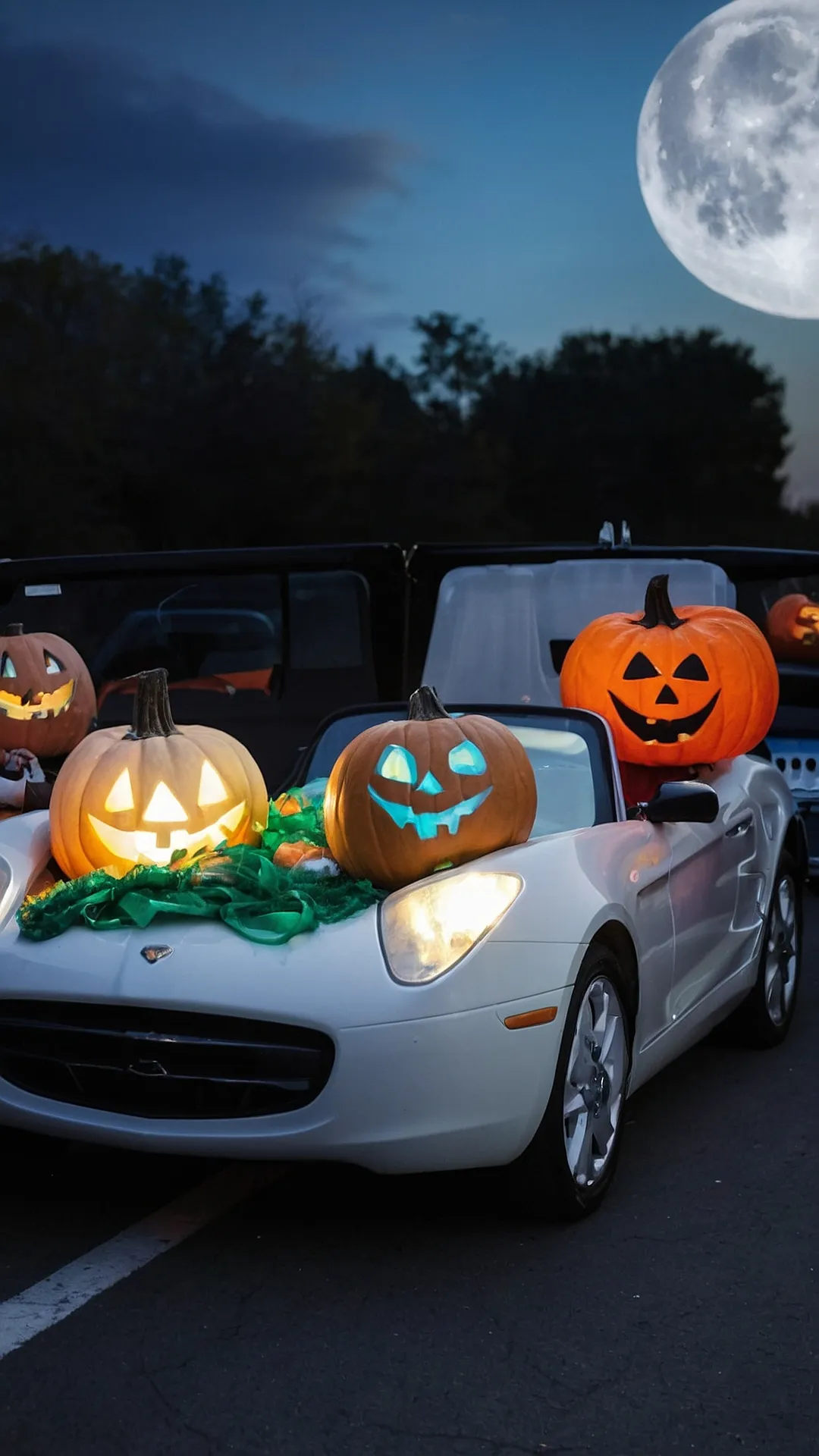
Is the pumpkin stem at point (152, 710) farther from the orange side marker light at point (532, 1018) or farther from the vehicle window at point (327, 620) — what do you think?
the vehicle window at point (327, 620)

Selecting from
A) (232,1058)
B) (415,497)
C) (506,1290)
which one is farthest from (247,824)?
(415,497)

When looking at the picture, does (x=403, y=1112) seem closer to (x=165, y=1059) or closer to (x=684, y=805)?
(x=165, y=1059)

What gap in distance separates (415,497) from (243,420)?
14.3 m

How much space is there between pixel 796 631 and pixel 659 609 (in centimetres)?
298

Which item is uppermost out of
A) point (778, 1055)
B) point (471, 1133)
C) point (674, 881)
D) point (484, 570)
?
point (484, 570)

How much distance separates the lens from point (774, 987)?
6.61m

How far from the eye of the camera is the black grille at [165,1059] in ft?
13.5

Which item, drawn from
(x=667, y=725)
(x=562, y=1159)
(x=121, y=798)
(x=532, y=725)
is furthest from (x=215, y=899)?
(x=667, y=725)

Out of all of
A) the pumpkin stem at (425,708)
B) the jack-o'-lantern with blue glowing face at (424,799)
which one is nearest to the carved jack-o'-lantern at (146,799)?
the jack-o'-lantern with blue glowing face at (424,799)

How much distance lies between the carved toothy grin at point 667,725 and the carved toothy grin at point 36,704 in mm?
2283

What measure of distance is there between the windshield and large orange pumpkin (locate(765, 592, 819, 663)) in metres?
3.88

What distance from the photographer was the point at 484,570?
8367 mm

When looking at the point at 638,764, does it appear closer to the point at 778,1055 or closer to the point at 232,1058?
the point at 778,1055

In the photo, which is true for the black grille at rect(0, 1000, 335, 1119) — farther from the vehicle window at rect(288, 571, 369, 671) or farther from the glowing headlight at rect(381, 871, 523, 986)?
the vehicle window at rect(288, 571, 369, 671)
